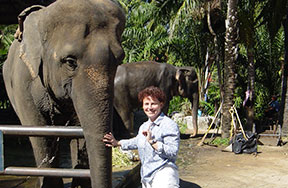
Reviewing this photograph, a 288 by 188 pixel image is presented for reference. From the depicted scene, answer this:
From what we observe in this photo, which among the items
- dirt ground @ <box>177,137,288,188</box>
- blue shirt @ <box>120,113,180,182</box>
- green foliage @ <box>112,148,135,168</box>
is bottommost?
dirt ground @ <box>177,137,288,188</box>

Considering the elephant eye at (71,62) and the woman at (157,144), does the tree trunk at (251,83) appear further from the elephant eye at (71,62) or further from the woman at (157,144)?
the elephant eye at (71,62)

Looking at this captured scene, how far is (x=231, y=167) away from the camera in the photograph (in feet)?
22.8

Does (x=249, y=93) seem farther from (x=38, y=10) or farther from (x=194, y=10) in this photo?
(x=38, y=10)

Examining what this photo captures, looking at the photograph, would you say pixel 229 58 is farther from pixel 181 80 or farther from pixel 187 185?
pixel 187 185

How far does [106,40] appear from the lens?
8.77ft

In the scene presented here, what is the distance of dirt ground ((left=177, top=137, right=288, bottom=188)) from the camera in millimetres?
5680

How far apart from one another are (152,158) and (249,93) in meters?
10.1

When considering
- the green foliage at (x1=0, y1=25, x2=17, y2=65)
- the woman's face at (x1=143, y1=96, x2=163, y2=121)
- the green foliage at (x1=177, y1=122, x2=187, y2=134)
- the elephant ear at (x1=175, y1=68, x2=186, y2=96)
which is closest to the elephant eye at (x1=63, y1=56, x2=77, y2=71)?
the woman's face at (x1=143, y1=96, x2=163, y2=121)

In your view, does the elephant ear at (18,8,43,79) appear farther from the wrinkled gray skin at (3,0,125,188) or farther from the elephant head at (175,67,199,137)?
the elephant head at (175,67,199,137)

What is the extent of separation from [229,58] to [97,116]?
8093mm

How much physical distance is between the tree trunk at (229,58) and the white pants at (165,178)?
7.62 m

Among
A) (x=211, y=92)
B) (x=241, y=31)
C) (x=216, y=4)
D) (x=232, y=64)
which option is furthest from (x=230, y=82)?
(x=211, y=92)

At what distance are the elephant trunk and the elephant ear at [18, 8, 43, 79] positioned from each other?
64 centimetres

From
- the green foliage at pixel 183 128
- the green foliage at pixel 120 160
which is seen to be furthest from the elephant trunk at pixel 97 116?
the green foliage at pixel 183 128
